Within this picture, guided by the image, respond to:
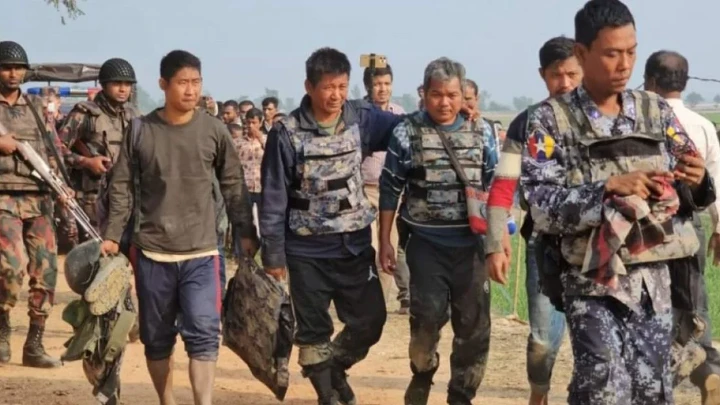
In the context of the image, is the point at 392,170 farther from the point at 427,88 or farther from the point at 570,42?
the point at 570,42

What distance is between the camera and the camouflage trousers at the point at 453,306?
805cm

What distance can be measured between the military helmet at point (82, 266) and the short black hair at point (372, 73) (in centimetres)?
476

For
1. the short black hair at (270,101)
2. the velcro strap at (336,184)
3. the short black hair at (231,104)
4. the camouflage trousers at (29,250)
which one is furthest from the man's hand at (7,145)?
the short black hair at (231,104)

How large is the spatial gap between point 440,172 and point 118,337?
2.04 metres

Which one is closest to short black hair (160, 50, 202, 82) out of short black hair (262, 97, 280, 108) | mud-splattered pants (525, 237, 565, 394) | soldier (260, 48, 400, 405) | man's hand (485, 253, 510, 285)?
soldier (260, 48, 400, 405)

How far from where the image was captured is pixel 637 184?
5.32 meters

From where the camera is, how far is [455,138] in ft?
26.3

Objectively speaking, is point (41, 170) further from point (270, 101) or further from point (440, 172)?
point (270, 101)

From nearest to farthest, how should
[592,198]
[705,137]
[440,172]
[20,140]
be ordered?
1. [592,198]
2. [705,137]
3. [440,172]
4. [20,140]

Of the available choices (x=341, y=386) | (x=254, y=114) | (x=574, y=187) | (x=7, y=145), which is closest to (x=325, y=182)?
(x=341, y=386)

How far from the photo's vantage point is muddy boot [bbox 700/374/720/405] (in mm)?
7898

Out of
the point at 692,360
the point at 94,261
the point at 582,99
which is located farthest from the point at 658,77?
the point at 94,261

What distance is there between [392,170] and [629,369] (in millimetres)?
2737

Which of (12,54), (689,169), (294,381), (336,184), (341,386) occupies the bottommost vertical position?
(294,381)
